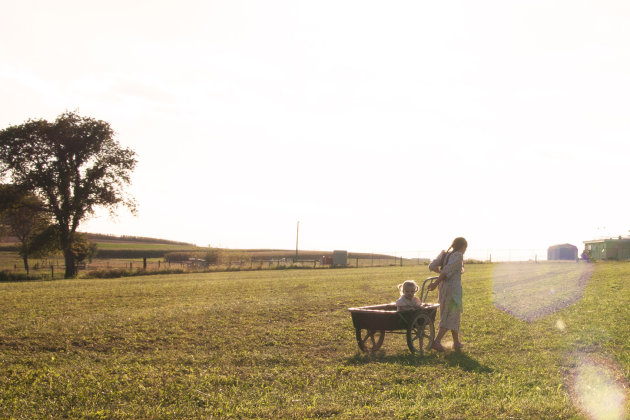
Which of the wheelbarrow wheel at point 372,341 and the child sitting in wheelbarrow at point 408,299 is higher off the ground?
the child sitting in wheelbarrow at point 408,299

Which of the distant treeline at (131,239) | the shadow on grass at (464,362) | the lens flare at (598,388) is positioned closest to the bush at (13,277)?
the shadow on grass at (464,362)

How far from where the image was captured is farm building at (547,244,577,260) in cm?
9378

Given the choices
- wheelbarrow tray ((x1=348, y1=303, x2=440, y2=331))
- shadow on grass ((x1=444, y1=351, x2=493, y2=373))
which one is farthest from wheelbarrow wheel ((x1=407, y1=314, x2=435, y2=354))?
shadow on grass ((x1=444, y1=351, x2=493, y2=373))

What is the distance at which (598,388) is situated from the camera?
6.87m

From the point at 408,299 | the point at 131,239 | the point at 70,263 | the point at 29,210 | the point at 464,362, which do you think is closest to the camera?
the point at 464,362

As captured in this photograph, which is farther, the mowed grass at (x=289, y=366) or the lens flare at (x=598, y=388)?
the mowed grass at (x=289, y=366)

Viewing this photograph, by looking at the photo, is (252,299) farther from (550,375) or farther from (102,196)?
(102,196)

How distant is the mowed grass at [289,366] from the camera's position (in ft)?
20.0

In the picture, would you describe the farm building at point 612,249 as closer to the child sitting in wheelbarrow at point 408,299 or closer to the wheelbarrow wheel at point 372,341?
the wheelbarrow wheel at point 372,341

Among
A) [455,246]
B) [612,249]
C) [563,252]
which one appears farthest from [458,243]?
[563,252]

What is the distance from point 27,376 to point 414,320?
19.1ft

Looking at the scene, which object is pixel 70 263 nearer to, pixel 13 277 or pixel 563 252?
pixel 13 277

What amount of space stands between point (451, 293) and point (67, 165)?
40565 millimetres

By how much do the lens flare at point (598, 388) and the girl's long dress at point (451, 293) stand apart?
1.99m
